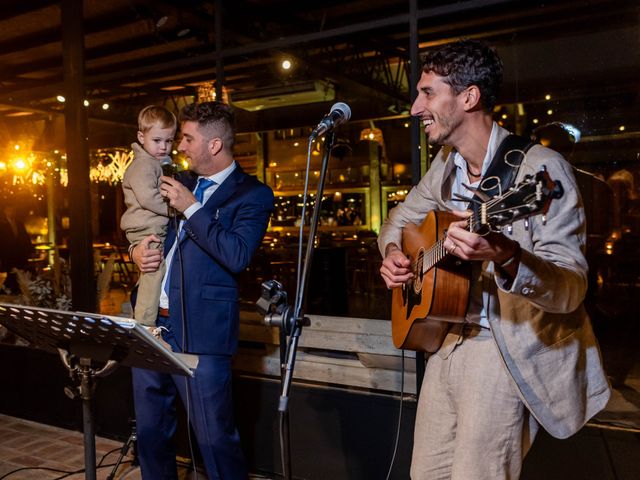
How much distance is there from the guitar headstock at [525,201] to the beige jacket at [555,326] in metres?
0.24

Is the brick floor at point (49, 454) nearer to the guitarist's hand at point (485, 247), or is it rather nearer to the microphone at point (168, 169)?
the microphone at point (168, 169)

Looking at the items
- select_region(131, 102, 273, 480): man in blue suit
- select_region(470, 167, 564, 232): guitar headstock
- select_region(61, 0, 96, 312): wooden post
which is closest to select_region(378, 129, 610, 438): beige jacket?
select_region(470, 167, 564, 232): guitar headstock

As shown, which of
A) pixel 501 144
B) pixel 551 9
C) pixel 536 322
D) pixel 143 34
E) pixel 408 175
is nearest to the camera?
pixel 536 322

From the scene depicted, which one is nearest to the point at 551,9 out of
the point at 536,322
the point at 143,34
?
the point at 143,34

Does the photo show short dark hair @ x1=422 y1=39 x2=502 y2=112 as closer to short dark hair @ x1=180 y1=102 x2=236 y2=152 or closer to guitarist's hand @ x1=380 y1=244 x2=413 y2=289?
guitarist's hand @ x1=380 y1=244 x2=413 y2=289

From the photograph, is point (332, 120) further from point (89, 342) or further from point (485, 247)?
point (89, 342)

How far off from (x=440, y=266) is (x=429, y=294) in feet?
0.35

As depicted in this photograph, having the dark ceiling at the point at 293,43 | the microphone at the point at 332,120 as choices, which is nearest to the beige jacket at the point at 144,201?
the microphone at the point at 332,120

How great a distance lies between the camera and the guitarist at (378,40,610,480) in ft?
5.30

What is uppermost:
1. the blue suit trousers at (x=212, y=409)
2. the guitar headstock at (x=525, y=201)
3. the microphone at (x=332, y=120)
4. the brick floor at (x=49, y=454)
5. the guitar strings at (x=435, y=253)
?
the microphone at (x=332, y=120)

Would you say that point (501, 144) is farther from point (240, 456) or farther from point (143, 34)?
point (143, 34)

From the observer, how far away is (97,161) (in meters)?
12.4

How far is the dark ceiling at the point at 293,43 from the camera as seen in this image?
4.96 m

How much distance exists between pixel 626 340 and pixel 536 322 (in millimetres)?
5512
